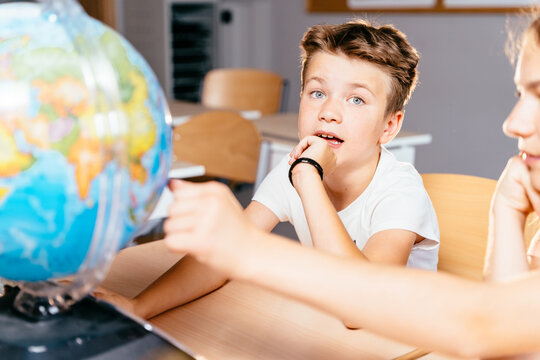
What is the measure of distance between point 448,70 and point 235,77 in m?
1.60

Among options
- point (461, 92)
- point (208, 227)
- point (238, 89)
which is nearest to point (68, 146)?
point (208, 227)

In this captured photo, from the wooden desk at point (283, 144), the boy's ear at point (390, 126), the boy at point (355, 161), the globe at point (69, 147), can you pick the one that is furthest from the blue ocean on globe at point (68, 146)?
the wooden desk at point (283, 144)

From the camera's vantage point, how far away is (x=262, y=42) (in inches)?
233

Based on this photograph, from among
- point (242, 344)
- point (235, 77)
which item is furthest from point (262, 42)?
point (242, 344)

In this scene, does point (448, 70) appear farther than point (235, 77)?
Yes

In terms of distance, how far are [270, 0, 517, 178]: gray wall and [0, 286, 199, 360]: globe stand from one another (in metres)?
3.88

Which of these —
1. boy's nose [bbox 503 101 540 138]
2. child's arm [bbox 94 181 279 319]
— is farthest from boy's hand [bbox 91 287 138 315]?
boy's nose [bbox 503 101 540 138]

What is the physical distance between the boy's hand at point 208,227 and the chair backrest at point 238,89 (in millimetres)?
3568

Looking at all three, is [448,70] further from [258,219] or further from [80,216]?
[80,216]

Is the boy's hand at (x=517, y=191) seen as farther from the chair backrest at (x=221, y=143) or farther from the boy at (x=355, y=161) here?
the chair backrest at (x=221, y=143)

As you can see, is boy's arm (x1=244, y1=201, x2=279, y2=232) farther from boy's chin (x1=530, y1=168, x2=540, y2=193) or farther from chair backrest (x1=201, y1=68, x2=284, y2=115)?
chair backrest (x1=201, y1=68, x2=284, y2=115)

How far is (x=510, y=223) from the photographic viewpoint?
37.4 inches

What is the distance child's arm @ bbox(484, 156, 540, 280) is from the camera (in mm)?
928

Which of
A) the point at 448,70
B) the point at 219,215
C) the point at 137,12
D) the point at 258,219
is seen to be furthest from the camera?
the point at 137,12
